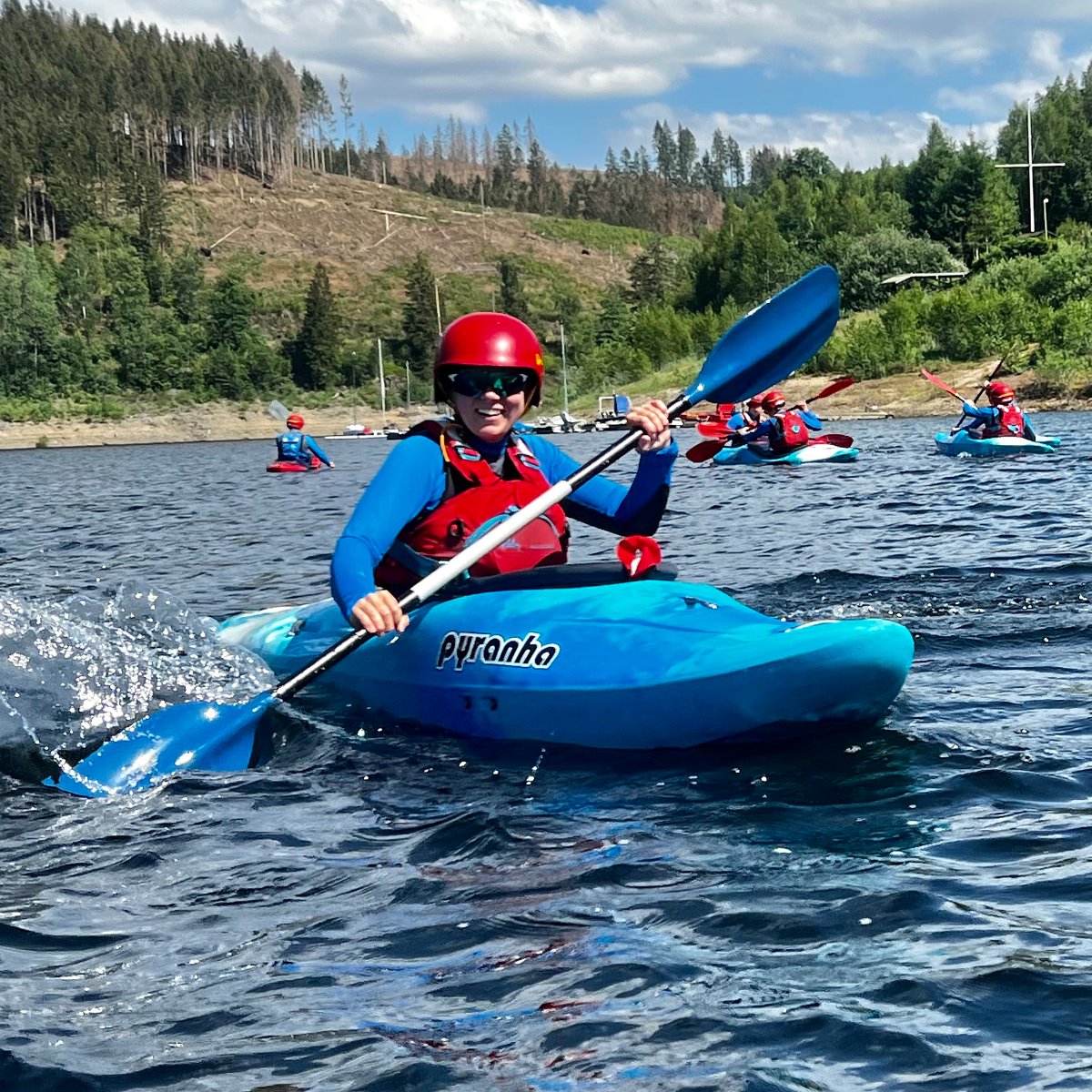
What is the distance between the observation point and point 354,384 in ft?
273

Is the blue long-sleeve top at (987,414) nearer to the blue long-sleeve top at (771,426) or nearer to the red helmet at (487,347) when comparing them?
the blue long-sleeve top at (771,426)

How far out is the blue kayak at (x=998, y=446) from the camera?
18344 millimetres

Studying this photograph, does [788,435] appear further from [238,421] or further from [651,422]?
[238,421]

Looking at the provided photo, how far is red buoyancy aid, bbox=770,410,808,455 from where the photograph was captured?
2072 cm

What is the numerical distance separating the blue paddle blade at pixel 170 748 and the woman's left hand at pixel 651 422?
1650mm

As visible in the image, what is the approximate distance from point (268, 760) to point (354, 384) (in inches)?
3133

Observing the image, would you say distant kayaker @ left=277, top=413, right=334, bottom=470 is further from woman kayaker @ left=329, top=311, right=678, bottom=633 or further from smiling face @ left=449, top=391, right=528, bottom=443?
smiling face @ left=449, top=391, right=528, bottom=443

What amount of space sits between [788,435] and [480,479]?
16012mm

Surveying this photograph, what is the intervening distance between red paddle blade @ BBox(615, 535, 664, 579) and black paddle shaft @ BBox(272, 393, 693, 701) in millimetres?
291

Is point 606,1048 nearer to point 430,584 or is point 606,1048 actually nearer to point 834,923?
point 834,923

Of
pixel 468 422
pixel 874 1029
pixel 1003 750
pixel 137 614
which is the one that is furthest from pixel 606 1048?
pixel 137 614

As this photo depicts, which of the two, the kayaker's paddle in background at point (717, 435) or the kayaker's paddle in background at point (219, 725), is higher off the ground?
the kayaker's paddle in background at point (717, 435)

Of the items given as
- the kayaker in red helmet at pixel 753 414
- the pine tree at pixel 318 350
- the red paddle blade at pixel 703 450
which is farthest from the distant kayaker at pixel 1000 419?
the pine tree at pixel 318 350

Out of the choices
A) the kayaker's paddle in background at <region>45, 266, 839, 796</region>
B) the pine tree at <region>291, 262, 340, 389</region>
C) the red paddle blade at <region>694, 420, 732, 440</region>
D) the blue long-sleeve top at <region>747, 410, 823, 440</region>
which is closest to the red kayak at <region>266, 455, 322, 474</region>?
the red paddle blade at <region>694, 420, 732, 440</region>
